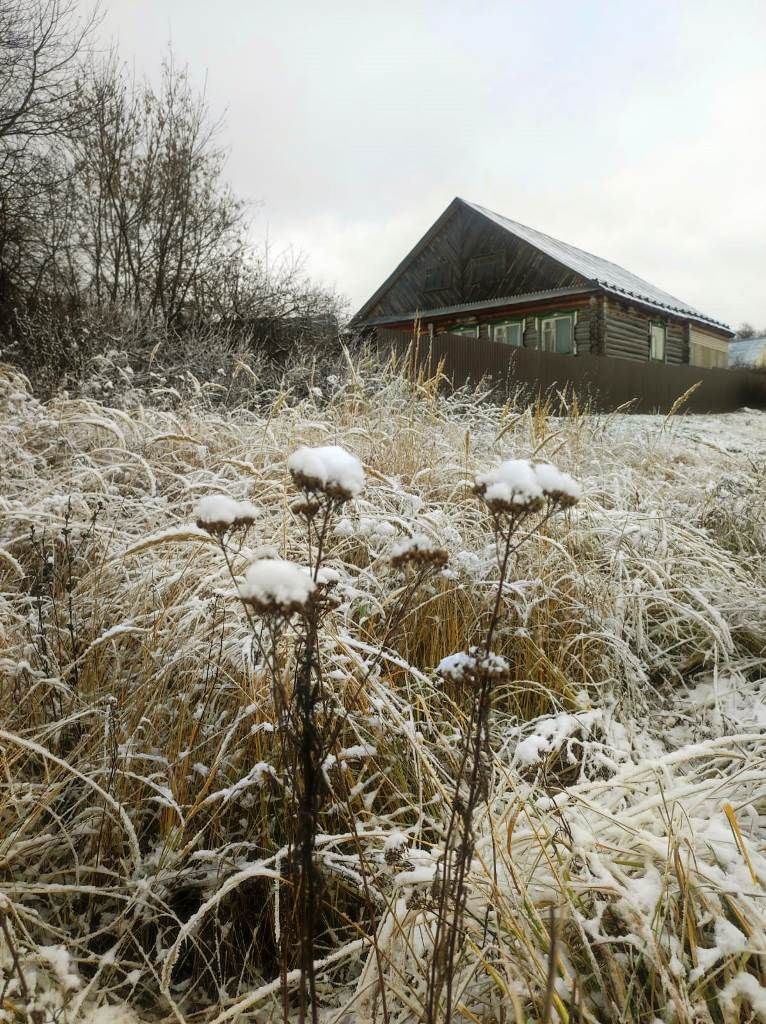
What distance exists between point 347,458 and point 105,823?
109 cm

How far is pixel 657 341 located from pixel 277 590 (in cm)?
2438

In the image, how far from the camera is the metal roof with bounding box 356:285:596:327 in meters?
18.0

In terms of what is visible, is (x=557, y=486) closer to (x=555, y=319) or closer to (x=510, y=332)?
(x=555, y=319)

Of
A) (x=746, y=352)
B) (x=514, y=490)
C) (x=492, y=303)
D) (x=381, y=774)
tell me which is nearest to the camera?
(x=514, y=490)

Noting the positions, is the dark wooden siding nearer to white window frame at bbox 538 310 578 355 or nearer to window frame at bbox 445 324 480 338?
window frame at bbox 445 324 480 338

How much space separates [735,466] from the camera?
16.8 ft

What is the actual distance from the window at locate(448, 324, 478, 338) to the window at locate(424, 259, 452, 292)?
137cm

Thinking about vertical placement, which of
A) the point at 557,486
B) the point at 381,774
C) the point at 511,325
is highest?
the point at 511,325

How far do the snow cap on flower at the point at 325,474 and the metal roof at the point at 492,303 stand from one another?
18.8 meters

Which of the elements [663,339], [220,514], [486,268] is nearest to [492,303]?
[486,268]

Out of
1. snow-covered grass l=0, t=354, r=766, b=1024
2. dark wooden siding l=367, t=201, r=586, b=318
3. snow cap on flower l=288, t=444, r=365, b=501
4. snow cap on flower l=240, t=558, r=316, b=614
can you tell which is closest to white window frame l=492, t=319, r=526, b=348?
dark wooden siding l=367, t=201, r=586, b=318

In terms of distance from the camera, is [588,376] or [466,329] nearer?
[588,376]

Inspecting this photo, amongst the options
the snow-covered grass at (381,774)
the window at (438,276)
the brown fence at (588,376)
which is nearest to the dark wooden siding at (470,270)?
the window at (438,276)

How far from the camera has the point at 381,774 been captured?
158 centimetres
